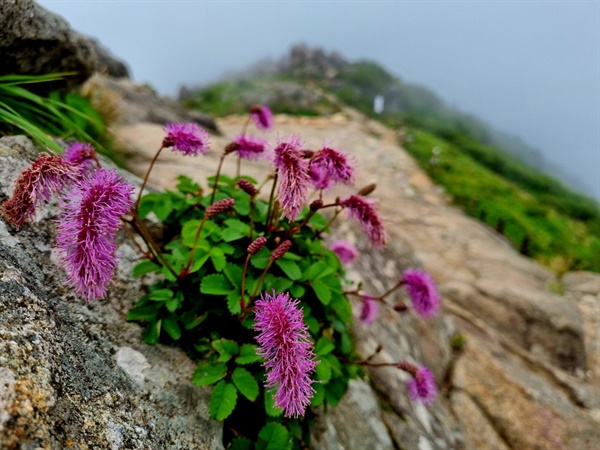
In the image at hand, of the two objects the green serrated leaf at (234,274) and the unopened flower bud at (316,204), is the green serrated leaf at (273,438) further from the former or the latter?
the unopened flower bud at (316,204)

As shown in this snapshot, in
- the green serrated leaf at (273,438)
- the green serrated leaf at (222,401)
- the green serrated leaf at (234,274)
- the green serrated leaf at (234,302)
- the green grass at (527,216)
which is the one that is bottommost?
the green grass at (527,216)

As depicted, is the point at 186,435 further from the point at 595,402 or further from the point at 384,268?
the point at 595,402

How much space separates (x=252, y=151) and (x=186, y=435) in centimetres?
154

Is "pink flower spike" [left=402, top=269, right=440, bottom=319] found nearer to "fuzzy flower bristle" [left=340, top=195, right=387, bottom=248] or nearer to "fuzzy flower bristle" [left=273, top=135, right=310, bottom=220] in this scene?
"fuzzy flower bristle" [left=340, top=195, right=387, bottom=248]

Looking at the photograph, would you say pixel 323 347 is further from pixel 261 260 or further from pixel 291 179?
pixel 291 179

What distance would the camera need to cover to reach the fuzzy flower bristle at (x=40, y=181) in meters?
1.56

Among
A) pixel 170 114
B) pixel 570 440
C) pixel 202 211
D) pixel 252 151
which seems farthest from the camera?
pixel 170 114

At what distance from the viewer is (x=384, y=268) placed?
495 centimetres

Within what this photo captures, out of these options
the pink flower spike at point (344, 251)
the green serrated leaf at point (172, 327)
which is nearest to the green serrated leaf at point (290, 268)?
the green serrated leaf at point (172, 327)

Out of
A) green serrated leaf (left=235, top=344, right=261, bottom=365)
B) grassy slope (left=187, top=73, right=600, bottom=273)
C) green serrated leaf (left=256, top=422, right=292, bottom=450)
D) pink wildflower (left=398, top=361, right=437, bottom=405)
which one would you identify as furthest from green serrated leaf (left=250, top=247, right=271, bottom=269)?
grassy slope (left=187, top=73, right=600, bottom=273)

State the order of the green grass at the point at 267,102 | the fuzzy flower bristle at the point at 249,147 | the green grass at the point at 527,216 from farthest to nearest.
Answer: the green grass at the point at 267,102 → the green grass at the point at 527,216 → the fuzzy flower bristle at the point at 249,147

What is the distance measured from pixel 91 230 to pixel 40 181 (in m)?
0.36

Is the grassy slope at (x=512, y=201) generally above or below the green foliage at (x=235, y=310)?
below

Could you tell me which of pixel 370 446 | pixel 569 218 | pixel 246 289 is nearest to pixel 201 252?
pixel 246 289
